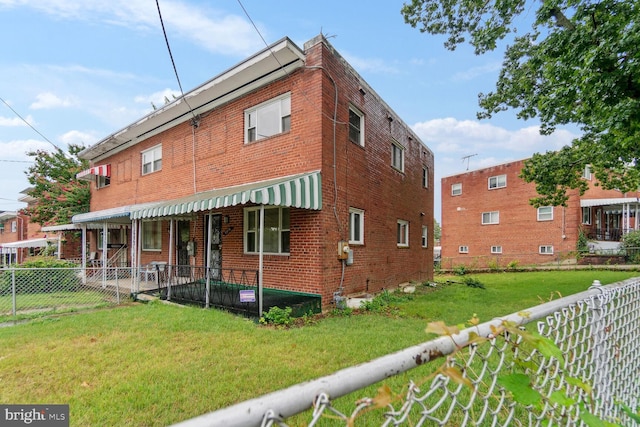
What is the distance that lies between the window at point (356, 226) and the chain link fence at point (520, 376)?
6.98 m

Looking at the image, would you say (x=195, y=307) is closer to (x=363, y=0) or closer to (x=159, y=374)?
(x=159, y=374)

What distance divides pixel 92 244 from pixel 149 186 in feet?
27.0

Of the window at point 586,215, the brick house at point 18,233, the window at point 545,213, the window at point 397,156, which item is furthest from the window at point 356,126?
the brick house at point 18,233

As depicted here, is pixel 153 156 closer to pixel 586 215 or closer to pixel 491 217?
pixel 491 217

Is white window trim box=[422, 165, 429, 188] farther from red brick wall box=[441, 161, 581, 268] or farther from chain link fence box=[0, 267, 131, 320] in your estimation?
chain link fence box=[0, 267, 131, 320]

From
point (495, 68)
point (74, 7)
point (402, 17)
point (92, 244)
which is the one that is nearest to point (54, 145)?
point (92, 244)

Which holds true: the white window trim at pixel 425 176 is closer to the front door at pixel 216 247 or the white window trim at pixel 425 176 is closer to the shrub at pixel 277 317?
the front door at pixel 216 247

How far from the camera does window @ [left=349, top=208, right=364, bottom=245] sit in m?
10.0

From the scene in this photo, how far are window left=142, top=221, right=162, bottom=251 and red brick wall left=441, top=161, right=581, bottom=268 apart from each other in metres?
23.1

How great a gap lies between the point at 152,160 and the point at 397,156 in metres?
10.6

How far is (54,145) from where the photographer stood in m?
20.4

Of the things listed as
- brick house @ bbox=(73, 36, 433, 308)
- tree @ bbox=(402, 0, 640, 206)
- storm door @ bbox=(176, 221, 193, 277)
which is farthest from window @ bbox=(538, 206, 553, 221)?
storm door @ bbox=(176, 221, 193, 277)

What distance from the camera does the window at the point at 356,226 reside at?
10.0m

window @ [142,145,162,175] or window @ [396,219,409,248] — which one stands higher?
window @ [142,145,162,175]
